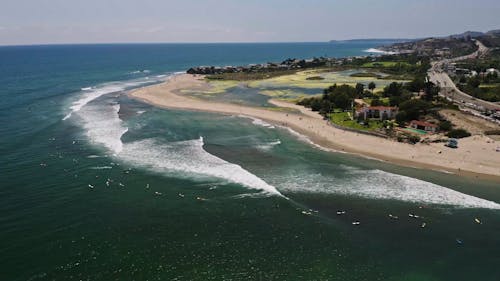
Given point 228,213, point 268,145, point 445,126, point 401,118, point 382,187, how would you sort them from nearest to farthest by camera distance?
1. point 228,213
2. point 382,187
3. point 268,145
4. point 445,126
5. point 401,118

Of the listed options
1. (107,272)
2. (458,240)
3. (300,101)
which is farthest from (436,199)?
(300,101)

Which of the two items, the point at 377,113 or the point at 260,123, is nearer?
the point at 377,113

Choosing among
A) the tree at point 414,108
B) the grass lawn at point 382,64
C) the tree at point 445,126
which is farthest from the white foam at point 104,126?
the grass lawn at point 382,64

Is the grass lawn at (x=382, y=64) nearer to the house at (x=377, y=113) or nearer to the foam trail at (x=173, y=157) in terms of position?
the house at (x=377, y=113)

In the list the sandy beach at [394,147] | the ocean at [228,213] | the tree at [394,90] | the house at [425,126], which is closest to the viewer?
the ocean at [228,213]

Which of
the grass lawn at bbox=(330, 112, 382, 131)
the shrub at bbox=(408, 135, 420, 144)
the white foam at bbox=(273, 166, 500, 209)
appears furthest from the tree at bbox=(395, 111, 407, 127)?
the white foam at bbox=(273, 166, 500, 209)

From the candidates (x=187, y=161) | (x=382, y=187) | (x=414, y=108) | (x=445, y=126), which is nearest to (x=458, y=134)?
(x=445, y=126)

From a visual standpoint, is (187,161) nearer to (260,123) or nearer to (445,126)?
(260,123)

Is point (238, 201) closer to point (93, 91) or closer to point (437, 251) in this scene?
point (437, 251)
